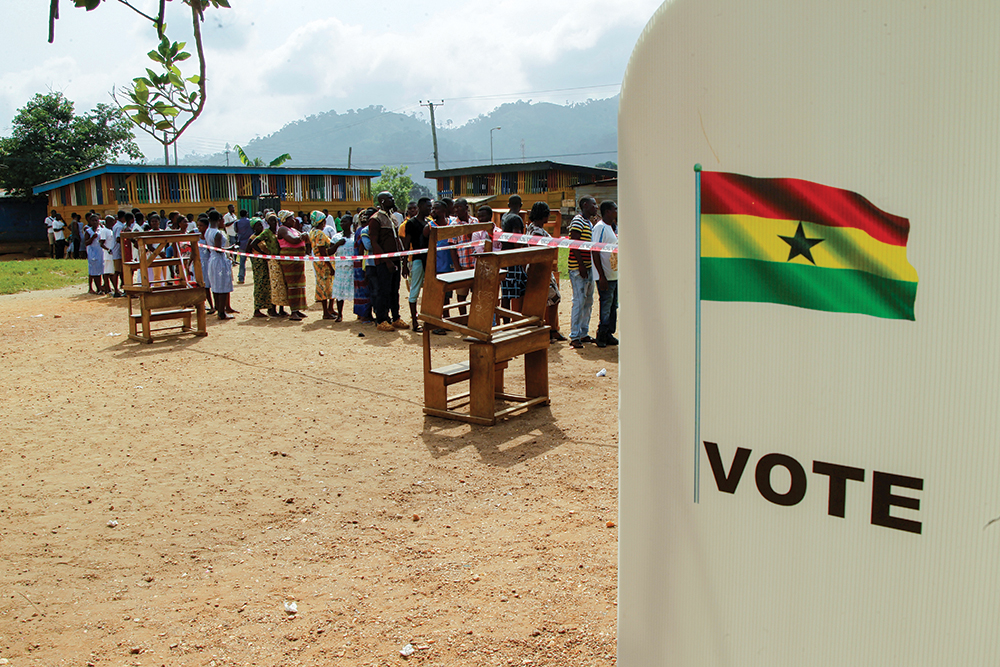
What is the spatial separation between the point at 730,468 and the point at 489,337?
430 centimetres

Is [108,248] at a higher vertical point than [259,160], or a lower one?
lower

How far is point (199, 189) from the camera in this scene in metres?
33.6

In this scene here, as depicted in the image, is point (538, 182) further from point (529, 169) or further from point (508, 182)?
point (508, 182)

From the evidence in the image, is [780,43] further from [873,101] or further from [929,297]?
[929,297]

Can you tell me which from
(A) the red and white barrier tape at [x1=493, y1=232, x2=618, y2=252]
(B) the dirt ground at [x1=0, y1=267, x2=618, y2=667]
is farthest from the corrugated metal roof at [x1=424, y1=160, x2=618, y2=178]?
(B) the dirt ground at [x1=0, y1=267, x2=618, y2=667]

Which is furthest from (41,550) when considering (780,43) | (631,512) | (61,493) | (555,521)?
(780,43)

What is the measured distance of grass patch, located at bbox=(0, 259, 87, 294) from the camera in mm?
18134

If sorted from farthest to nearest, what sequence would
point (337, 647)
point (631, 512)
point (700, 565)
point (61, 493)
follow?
point (61, 493)
point (337, 647)
point (631, 512)
point (700, 565)

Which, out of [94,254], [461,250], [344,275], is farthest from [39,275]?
[461,250]

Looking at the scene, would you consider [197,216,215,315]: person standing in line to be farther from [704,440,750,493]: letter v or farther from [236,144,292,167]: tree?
[236,144,292,167]: tree

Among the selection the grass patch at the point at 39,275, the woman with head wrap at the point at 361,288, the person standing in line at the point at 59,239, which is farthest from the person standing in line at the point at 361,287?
the person standing in line at the point at 59,239

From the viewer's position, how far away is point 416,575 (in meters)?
3.82

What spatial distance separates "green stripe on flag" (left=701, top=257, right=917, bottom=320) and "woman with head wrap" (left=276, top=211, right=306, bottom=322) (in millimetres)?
10882

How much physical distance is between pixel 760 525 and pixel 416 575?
2401mm
